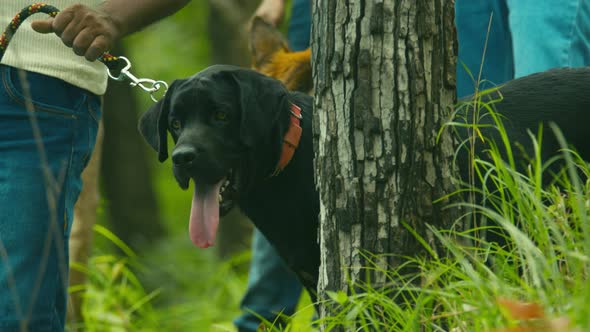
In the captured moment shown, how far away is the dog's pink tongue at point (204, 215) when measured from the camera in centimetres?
379

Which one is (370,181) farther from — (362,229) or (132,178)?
(132,178)

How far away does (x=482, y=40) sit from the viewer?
441 centimetres

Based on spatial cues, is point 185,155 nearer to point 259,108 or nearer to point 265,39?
point 259,108

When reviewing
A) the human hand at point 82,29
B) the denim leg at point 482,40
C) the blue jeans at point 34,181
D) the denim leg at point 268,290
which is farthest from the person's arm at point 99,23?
the denim leg at point 268,290

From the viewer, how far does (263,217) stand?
13.0 feet

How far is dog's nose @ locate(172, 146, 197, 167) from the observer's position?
382cm

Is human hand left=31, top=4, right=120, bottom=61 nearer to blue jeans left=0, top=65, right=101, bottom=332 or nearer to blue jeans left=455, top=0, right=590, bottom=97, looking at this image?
blue jeans left=0, top=65, right=101, bottom=332

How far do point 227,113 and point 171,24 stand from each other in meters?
11.4

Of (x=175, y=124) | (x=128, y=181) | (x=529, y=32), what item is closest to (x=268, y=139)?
(x=175, y=124)

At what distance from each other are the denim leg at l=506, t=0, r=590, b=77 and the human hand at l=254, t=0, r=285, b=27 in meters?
1.69

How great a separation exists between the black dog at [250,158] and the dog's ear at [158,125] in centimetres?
14

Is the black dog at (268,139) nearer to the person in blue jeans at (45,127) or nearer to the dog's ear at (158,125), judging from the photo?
the dog's ear at (158,125)

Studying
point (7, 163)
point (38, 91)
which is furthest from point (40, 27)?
point (7, 163)

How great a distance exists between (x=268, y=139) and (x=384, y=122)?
1.15 meters
